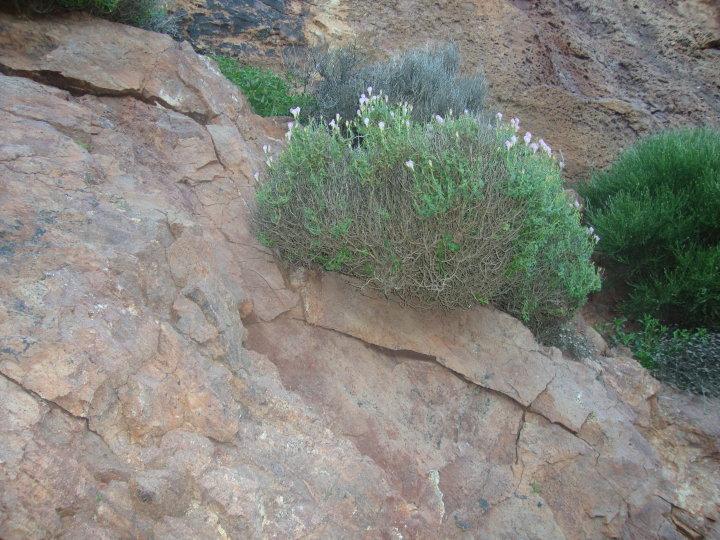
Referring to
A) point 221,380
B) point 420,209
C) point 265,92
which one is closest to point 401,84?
point 265,92

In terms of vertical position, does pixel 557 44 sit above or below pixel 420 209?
below

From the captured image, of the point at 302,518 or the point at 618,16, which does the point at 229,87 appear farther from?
the point at 618,16

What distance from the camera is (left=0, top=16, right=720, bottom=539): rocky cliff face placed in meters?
2.53

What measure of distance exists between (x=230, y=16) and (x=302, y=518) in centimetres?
675

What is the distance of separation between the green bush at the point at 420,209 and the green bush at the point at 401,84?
2103 mm

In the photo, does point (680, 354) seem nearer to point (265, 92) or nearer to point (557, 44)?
point (265, 92)

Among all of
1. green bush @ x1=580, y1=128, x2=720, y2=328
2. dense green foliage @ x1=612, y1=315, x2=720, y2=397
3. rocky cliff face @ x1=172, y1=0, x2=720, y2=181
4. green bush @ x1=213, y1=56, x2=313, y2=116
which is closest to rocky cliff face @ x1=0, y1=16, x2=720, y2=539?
dense green foliage @ x1=612, y1=315, x2=720, y2=397

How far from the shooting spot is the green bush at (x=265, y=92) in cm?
633

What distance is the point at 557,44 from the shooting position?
8.95 meters

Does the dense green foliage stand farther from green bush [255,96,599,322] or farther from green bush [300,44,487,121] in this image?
green bush [300,44,487,121]

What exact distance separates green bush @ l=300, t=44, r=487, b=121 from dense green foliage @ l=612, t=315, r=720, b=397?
2.84 metres

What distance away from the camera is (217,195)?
4.44 metres

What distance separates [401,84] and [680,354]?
3.72 metres

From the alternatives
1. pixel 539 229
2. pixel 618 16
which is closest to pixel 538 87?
pixel 618 16
